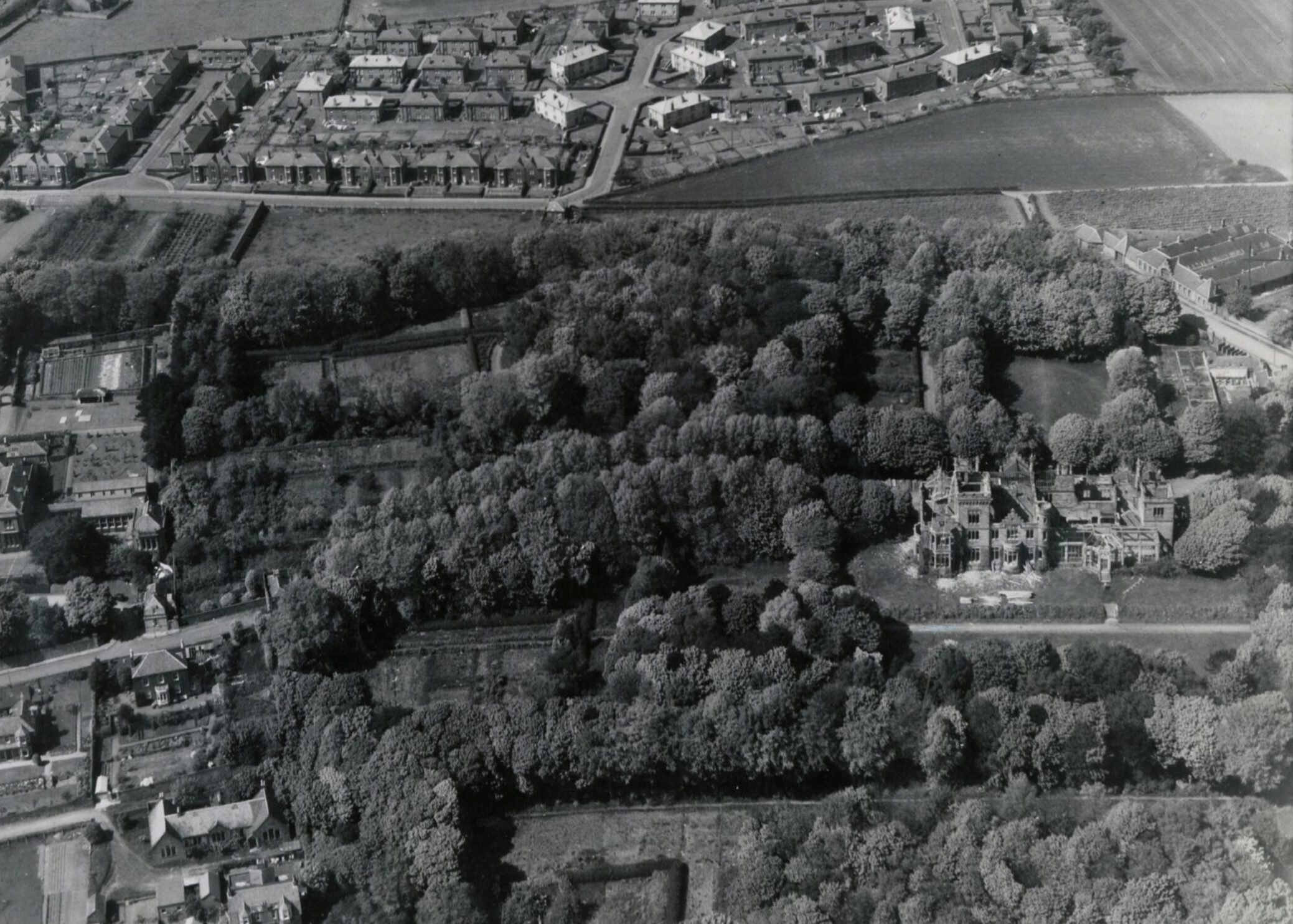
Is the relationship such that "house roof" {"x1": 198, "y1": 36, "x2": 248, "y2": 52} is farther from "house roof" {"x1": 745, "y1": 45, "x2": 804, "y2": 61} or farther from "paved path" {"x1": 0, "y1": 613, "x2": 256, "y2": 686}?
"paved path" {"x1": 0, "y1": 613, "x2": 256, "y2": 686}

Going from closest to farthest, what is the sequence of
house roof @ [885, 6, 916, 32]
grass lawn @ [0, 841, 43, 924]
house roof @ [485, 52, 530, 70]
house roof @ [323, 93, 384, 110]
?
grass lawn @ [0, 841, 43, 924], house roof @ [323, 93, 384, 110], house roof @ [485, 52, 530, 70], house roof @ [885, 6, 916, 32]

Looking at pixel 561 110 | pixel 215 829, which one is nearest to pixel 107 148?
pixel 561 110

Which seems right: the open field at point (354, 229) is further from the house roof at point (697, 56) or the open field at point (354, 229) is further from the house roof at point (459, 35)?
the house roof at point (459, 35)

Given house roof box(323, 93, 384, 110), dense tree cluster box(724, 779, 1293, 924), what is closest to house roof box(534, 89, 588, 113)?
house roof box(323, 93, 384, 110)

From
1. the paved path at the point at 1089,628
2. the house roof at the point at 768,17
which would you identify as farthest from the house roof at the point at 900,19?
the paved path at the point at 1089,628

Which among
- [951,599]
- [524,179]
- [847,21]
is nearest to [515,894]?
[951,599]

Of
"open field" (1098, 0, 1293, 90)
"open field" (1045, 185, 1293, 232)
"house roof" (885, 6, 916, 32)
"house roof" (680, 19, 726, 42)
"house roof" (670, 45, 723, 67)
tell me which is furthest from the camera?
"house roof" (885, 6, 916, 32)

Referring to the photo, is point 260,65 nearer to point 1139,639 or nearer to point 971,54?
point 971,54
